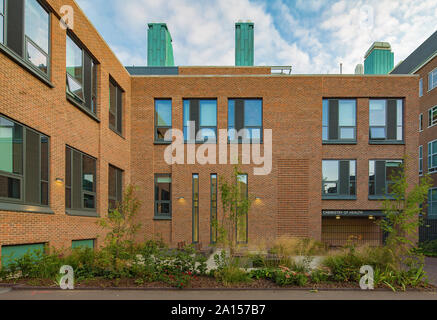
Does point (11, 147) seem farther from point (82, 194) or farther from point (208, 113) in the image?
point (208, 113)

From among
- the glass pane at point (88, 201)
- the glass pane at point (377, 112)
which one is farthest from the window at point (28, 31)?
the glass pane at point (377, 112)

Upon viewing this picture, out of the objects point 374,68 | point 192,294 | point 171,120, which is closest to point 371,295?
point 192,294

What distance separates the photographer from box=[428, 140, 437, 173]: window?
2378 cm

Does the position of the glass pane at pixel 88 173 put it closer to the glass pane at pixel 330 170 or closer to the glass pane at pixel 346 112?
the glass pane at pixel 330 170

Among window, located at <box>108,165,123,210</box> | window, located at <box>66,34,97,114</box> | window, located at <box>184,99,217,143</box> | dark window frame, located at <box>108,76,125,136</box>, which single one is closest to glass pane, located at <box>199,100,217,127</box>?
window, located at <box>184,99,217,143</box>

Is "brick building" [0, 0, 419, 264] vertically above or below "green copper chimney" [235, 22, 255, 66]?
below

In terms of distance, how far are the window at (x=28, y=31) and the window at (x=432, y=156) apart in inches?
1116

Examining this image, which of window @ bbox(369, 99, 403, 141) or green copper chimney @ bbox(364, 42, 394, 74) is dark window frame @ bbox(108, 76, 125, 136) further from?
green copper chimney @ bbox(364, 42, 394, 74)

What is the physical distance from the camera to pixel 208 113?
16.7 meters

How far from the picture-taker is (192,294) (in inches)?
263

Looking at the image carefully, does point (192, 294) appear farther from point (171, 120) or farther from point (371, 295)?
point (171, 120)

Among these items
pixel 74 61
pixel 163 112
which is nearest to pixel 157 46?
pixel 163 112

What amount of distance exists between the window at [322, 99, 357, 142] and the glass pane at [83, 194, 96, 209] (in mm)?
12980

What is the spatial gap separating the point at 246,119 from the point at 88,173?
9089 millimetres
